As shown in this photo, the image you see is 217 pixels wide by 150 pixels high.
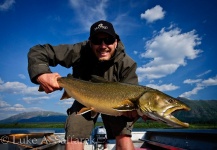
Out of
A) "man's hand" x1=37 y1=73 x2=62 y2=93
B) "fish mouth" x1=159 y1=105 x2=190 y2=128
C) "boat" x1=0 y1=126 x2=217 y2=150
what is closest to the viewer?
"fish mouth" x1=159 y1=105 x2=190 y2=128

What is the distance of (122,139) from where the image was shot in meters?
5.64

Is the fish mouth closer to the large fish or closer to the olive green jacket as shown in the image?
the large fish

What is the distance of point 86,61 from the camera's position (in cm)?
577

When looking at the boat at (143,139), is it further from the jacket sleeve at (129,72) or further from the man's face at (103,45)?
the man's face at (103,45)

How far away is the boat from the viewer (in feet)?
24.5

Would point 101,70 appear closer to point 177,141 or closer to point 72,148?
point 72,148

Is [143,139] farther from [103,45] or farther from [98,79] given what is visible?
[103,45]

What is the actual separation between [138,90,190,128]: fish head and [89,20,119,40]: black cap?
170 centimetres

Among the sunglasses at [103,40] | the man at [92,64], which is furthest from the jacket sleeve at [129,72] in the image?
the sunglasses at [103,40]

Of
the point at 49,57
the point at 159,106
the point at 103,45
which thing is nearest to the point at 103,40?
the point at 103,45

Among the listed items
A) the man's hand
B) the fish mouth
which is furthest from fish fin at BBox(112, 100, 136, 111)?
the man's hand

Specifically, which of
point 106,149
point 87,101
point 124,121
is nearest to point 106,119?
point 124,121

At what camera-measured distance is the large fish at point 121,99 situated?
432 centimetres

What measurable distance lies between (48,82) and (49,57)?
0.90 metres
